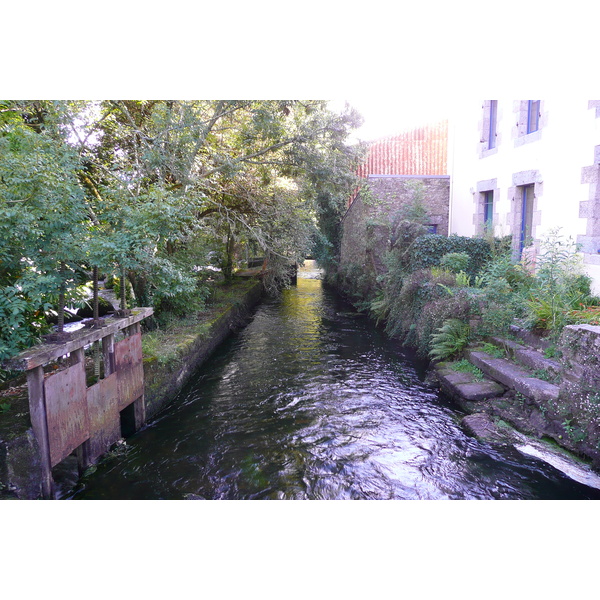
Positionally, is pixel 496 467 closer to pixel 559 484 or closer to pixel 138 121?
pixel 559 484

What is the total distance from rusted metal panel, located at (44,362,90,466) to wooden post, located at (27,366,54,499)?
0.07 m

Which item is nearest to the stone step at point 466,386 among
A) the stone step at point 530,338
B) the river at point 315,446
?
the river at point 315,446

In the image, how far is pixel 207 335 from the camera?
9680 mm

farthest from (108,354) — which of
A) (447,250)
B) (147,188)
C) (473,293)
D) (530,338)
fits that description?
(447,250)

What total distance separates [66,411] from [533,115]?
10209 mm

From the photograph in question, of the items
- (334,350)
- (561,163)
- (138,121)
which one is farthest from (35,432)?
(561,163)

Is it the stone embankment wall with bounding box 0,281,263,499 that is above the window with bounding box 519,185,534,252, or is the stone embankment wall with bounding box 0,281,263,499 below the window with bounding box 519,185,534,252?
below

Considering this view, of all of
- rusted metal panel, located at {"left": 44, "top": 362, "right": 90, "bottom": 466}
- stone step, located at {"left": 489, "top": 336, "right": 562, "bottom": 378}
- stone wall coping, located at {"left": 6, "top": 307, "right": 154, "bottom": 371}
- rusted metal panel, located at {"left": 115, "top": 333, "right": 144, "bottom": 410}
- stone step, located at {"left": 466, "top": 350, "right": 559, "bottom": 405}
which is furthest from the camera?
stone step, located at {"left": 489, "top": 336, "right": 562, "bottom": 378}

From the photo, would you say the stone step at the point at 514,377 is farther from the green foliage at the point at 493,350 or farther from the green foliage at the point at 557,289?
the green foliage at the point at 557,289

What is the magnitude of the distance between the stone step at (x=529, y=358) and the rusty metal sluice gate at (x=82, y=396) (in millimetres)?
5704

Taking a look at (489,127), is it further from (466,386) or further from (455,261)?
(466,386)

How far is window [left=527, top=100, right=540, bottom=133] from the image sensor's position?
9276 mm

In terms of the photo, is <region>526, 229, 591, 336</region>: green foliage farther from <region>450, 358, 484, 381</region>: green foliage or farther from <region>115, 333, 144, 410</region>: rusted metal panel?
<region>115, 333, 144, 410</region>: rusted metal panel

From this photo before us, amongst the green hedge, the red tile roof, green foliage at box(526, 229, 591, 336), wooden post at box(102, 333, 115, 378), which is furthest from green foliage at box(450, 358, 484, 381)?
the red tile roof
